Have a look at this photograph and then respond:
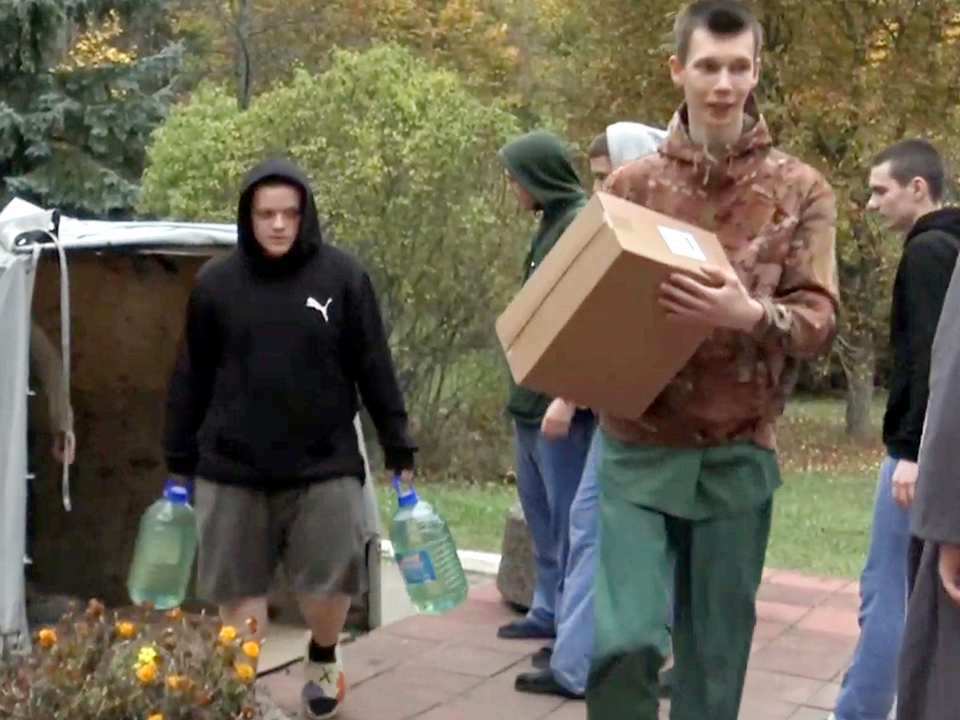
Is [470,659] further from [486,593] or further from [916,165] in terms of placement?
[916,165]

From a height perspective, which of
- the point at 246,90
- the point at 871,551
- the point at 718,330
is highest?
the point at 246,90

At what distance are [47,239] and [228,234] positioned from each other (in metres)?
0.77

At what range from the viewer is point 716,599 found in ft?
11.5

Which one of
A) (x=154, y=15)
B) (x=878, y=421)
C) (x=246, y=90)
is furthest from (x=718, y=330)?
(x=246, y=90)

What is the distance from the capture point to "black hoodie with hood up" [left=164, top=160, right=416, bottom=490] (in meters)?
4.56

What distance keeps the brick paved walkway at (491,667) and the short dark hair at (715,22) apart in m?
2.42

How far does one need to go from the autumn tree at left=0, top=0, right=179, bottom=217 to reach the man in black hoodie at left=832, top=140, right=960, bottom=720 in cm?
1420

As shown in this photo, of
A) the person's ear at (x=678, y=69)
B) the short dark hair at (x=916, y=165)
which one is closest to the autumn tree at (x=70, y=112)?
the short dark hair at (x=916, y=165)

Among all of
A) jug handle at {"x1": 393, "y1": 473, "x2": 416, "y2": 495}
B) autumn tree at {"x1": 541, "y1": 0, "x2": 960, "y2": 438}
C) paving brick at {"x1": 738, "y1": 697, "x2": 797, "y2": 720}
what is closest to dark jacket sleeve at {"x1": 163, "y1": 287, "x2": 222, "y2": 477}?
jug handle at {"x1": 393, "y1": 473, "x2": 416, "y2": 495}

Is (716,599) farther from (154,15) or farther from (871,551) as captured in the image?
(154,15)

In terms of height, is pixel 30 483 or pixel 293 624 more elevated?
pixel 30 483

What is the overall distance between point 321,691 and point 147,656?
4.13 ft

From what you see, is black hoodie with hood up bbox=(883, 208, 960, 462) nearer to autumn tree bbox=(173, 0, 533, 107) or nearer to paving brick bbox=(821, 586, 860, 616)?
paving brick bbox=(821, 586, 860, 616)

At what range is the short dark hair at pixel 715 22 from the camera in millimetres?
3379
